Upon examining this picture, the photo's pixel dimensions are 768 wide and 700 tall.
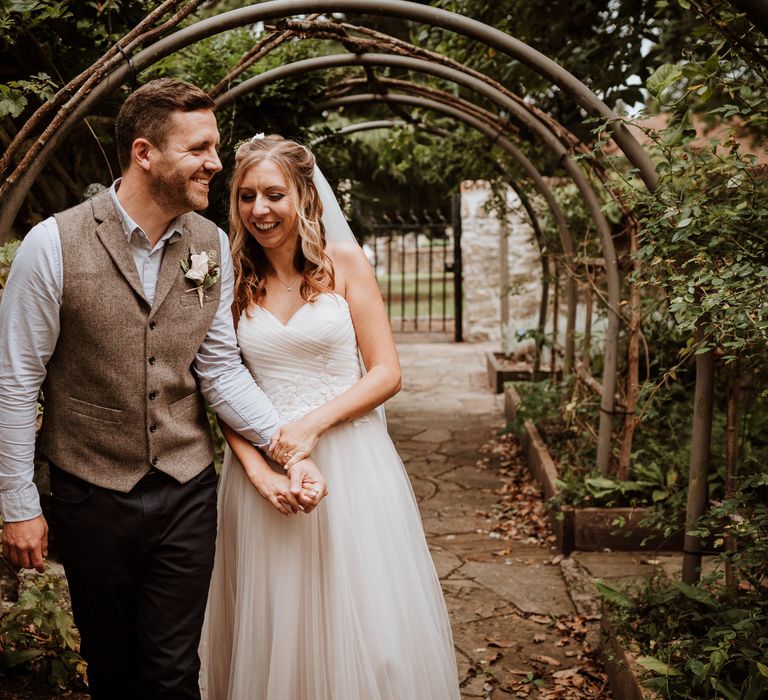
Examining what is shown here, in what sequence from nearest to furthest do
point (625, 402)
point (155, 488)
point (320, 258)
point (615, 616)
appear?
point (155, 488), point (320, 258), point (615, 616), point (625, 402)

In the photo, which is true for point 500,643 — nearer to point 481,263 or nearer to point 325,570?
point 325,570

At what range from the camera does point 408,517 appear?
2.61 metres

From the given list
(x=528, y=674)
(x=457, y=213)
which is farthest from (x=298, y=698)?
(x=457, y=213)

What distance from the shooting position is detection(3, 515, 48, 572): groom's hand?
2.00m

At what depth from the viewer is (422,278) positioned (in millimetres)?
21938

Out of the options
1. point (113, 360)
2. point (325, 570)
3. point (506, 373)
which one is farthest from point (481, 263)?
point (113, 360)

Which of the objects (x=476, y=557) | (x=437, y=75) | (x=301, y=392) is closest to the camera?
(x=301, y=392)

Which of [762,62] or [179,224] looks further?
[762,62]

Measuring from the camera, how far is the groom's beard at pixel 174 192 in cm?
209

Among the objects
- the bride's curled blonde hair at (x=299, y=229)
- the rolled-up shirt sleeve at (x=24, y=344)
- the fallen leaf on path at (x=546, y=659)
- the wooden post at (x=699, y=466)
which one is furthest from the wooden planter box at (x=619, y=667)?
the rolled-up shirt sleeve at (x=24, y=344)

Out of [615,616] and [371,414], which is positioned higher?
[371,414]

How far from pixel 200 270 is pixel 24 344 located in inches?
19.2

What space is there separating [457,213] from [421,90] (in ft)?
23.9

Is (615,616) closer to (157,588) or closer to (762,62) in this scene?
(157,588)
